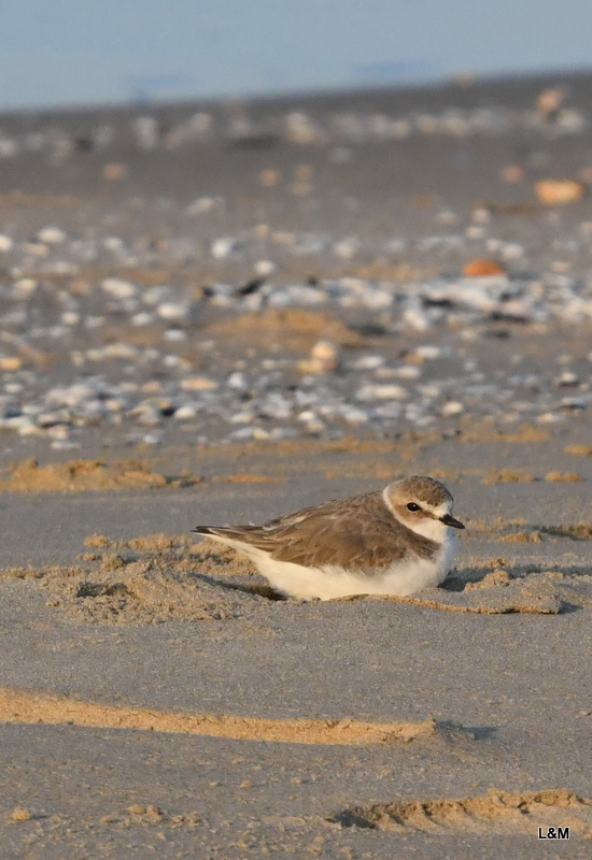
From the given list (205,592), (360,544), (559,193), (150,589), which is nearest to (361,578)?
(360,544)

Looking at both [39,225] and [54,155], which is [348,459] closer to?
[39,225]

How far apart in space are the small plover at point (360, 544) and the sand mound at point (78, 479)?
1791 millimetres

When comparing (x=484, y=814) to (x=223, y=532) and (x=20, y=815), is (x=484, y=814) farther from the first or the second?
(x=223, y=532)

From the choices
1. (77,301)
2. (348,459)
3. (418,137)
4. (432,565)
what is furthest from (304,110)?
(432,565)

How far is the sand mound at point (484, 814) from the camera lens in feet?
10.8

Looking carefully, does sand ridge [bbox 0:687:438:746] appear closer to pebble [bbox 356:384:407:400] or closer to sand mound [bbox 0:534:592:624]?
sand mound [bbox 0:534:592:624]

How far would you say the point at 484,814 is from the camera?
336 cm

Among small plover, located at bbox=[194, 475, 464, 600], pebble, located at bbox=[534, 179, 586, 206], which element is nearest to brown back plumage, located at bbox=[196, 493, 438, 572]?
small plover, located at bbox=[194, 475, 464, 600]

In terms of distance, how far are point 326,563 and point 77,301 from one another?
6.51 meters

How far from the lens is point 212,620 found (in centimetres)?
453

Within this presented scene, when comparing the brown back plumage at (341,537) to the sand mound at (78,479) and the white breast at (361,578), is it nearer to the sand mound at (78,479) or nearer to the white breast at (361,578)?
the white breast at (361,578)

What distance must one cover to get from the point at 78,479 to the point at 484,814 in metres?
3.79

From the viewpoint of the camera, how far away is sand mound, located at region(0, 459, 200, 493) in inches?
268

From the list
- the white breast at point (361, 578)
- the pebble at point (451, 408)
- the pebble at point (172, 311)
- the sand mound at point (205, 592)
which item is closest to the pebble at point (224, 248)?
the pebble at point (172, 311)
